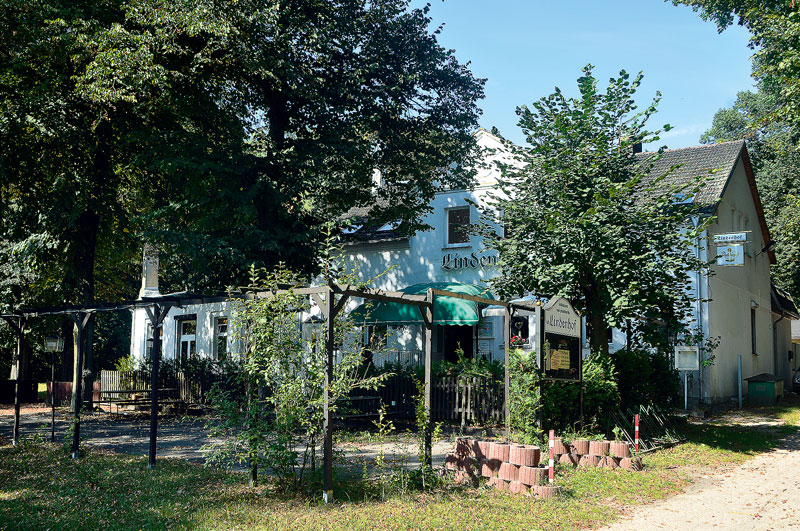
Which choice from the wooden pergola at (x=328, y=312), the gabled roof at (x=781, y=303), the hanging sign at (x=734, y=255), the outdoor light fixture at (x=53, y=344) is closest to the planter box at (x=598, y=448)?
the wooden pergola at (x=328, y=312)

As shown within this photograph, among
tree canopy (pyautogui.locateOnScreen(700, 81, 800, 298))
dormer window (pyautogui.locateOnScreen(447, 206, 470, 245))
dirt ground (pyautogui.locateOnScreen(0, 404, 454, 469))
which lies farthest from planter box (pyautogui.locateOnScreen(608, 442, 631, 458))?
tree canopy (pyautogui.locateOnScreen(700, 81, 800, 298))

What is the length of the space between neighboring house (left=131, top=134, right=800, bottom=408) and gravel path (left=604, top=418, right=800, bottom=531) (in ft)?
30.5

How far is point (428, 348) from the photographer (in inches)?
382

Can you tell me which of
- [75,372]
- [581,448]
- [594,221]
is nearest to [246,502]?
[581,448]

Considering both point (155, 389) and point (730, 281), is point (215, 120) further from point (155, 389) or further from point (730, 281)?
point (730, 281)

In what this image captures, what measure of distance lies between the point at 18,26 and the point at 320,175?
25.8ft

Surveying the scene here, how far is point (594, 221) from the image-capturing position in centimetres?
1330

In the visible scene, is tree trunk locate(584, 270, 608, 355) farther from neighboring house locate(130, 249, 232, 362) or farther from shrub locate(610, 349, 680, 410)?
neighboring house locate(130, 249, 232, 362)

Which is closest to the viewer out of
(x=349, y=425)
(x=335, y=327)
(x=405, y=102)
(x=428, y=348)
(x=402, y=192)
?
(x=335, y=327)

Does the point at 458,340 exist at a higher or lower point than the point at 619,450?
higher

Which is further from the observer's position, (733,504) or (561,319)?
(561,319)

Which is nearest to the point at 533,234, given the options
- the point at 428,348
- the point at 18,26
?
the point at 428,348

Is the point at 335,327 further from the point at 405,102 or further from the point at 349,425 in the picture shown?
the point at 405,102

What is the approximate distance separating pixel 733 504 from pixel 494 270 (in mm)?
14108
